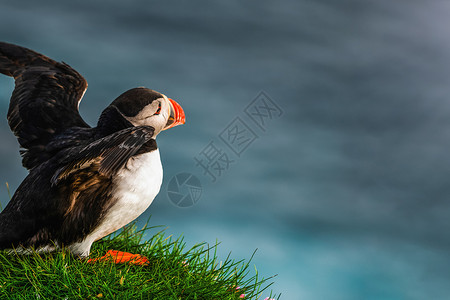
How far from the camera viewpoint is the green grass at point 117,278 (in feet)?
12.6

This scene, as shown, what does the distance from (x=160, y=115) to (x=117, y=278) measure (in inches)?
54.8

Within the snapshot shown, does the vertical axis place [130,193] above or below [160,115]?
below

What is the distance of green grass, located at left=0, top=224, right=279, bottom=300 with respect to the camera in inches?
151

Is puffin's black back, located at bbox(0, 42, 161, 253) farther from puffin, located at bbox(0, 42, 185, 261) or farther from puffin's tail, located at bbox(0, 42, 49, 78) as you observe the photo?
puffin's tail, located at bbox(0, 42, 49, 78)

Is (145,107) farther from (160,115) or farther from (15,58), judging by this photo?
(15,58)

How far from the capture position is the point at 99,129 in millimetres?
Result: 4309

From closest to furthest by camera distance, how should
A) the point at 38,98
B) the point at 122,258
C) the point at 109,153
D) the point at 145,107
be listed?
the point at 109,153
the point at 145,107
the point at 122,258
the point at 38,98

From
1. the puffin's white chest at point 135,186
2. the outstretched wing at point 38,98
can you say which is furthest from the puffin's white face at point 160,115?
the outstretched wing at point 38,98

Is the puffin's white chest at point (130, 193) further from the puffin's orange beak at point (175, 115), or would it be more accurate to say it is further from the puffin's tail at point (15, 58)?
the puffin's tail at point (15, 58)

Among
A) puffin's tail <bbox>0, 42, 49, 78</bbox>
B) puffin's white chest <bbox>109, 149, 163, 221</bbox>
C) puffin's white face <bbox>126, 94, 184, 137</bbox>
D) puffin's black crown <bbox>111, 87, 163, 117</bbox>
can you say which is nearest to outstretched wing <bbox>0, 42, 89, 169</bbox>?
puffin's tail <bbox>0, 42, 49, 78</bbox>

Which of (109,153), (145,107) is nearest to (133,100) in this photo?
(145,107)

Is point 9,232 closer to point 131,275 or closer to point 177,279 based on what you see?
point 131,275

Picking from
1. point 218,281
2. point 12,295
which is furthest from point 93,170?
point 218,281

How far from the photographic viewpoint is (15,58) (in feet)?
17.3
